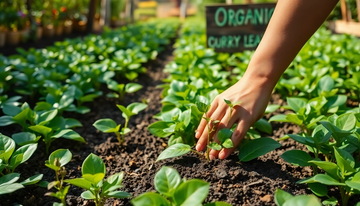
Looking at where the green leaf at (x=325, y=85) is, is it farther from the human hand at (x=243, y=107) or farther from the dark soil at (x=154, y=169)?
the human hand at (x=243, y=107)

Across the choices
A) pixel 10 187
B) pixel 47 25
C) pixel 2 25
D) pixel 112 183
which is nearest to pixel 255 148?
pixel 112 183

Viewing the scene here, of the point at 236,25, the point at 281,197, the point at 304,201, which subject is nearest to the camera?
the point at 304,201

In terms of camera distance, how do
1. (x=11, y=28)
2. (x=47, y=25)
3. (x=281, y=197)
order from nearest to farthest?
(x=281, y=197)
(x=11, y=28)
(x=47, y=25)

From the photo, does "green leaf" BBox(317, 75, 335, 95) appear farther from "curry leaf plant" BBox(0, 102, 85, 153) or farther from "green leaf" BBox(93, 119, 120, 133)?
"curry leaf plant" BBox(0, 102, 85, 153)

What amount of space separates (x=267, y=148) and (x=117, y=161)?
0.73 metres

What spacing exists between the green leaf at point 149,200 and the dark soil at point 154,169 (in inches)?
10.8

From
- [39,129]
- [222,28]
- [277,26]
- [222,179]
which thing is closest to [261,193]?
[222,179]

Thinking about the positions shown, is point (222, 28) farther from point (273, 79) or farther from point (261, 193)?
point (261, 193)

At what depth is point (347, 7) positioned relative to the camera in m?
6.21

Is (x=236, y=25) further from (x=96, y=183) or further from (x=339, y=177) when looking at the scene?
(x=96, y=183)

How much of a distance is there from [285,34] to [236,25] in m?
1.94

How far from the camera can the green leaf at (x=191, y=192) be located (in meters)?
0.92

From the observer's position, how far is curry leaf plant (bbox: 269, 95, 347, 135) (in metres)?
1.62

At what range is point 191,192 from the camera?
0.94 m
